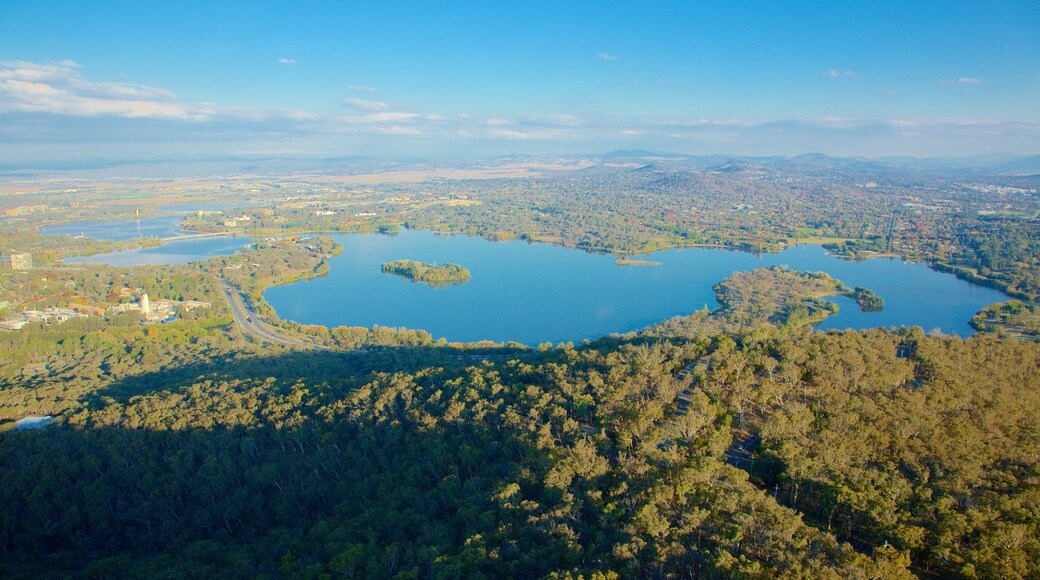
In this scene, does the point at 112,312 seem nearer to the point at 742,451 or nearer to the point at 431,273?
the point at 431,273

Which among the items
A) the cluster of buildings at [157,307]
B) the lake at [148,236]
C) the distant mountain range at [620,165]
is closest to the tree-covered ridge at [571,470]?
the cluster of buildings at [157,307]

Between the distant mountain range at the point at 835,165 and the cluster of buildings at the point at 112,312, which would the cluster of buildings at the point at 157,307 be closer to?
the cluster of buildings at the point at 112,312

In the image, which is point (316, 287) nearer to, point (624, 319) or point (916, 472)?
point (624, 319)

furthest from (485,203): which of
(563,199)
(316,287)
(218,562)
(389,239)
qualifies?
(218,562)

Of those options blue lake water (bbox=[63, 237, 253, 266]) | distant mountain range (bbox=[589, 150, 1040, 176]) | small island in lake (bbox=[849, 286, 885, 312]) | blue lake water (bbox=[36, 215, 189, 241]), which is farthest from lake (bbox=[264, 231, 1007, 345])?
distant mountain range (bbox=[589, 150, 1040, 176])

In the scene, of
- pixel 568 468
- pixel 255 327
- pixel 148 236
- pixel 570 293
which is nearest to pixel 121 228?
pixel 148 236
